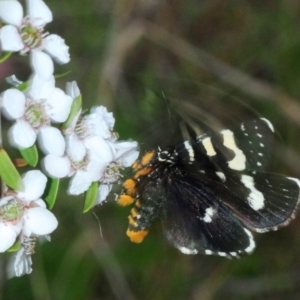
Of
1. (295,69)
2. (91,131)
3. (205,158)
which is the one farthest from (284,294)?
(91,131)

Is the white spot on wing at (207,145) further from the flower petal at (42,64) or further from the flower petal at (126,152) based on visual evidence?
the flower petal at (42,64)

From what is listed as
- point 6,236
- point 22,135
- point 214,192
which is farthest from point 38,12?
point 214,192

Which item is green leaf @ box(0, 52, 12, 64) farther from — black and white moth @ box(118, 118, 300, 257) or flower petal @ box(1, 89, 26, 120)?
black and white moth @ box(118, 118, 300, 257)

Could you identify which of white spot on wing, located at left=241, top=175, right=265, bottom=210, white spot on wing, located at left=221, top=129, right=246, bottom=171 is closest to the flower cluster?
white spot on wing, located at left=221, top=129, right=246, bottom=171

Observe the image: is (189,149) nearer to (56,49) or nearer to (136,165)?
(136,165)

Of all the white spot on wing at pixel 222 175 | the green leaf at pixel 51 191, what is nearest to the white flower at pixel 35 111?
the green leaf at pixel 51 191

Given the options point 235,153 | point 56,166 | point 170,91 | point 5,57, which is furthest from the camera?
point 170,91
